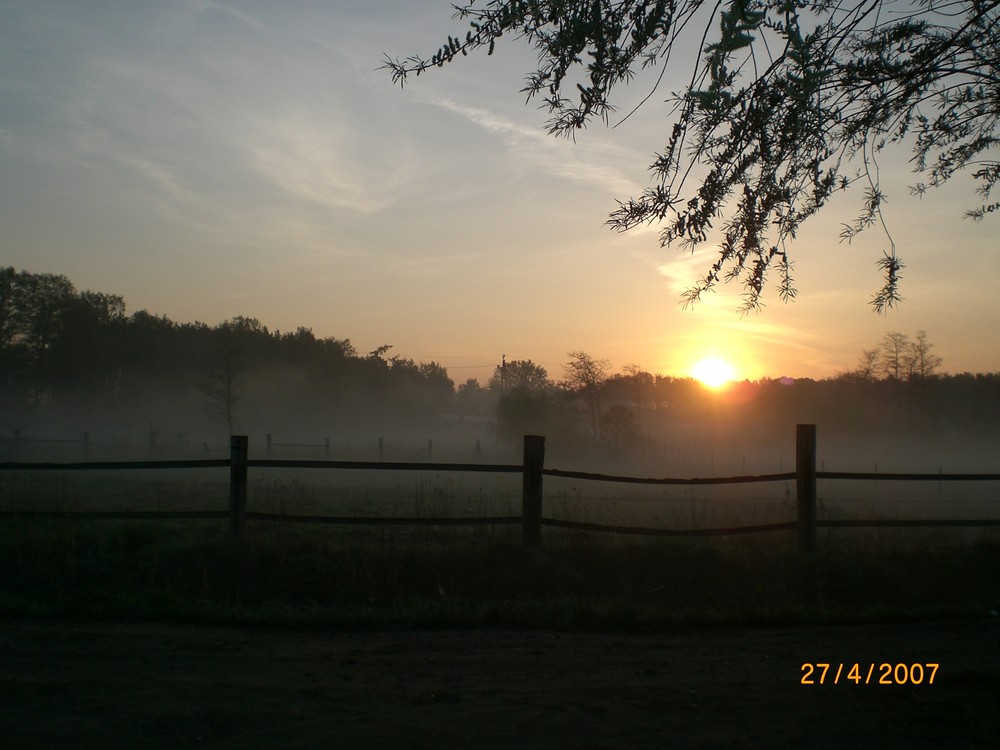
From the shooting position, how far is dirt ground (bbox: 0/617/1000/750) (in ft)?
14.0

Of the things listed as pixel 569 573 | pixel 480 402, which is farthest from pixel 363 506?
pixel 480 402

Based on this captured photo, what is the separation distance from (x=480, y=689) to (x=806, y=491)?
19.0 ft

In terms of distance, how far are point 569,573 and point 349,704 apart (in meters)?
3.91

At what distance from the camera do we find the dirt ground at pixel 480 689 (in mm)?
4281

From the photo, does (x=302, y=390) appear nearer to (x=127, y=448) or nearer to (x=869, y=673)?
(x=127, y=448)

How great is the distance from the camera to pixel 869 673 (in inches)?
220

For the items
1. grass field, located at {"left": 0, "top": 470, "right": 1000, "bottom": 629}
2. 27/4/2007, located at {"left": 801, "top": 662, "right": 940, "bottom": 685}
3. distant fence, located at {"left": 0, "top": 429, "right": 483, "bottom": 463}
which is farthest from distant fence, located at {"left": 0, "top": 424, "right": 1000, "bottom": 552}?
distant fence, located at {"left": 0, "top": 429, "right": 483, "bottom": 463}

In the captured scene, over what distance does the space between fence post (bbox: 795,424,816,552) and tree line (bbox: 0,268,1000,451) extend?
39.6m

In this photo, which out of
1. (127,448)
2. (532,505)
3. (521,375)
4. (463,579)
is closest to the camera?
(463,579)

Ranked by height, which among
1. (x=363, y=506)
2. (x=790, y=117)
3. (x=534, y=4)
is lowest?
(x=363, y=506)

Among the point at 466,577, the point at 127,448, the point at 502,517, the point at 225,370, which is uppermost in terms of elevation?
the point at 225,370

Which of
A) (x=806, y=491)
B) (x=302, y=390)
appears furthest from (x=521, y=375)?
(x=806, y=491)

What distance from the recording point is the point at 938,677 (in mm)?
5422

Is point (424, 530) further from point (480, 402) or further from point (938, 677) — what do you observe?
point (480, 402)
